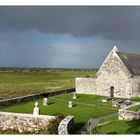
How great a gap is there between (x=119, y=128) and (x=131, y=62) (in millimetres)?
24832

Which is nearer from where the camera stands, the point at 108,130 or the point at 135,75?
the point at 108,130

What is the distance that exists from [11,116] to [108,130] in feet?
24.0

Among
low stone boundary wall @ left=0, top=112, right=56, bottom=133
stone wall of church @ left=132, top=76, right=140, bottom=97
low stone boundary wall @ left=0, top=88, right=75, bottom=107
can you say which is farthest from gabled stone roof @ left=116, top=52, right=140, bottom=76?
low stone boundary wall @ left=0, top=112, right=56, bottom=133

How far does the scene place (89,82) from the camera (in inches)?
1820

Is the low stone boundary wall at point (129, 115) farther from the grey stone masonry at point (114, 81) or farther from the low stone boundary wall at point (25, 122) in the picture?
the grey stone masonry at point (114, 81)

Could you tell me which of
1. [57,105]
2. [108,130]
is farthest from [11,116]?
[57,105]

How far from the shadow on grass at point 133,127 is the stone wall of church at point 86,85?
864 inches

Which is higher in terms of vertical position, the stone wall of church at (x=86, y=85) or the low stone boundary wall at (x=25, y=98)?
the stone wall of church at (x=86, y=85)

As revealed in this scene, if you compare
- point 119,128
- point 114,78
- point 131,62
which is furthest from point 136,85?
point 119,128

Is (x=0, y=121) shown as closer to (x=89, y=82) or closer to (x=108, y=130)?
(x=108, y=130)

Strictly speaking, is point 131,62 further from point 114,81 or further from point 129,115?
point 129,115

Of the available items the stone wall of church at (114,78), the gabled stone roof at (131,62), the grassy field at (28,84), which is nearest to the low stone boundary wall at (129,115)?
the stone wall of church at (114,78)

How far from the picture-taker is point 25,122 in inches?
890

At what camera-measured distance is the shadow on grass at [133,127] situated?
20016mm
